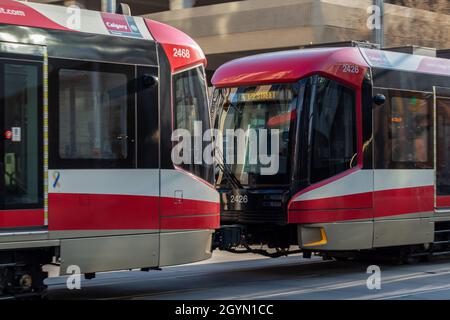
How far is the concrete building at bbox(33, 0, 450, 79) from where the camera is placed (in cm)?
2419

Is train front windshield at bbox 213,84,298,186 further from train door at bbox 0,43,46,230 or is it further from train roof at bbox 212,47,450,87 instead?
train door at bbox 0,43,46,230

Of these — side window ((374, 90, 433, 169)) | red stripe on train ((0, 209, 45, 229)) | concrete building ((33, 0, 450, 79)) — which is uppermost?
concrete building ((33, 0, 450, 79))

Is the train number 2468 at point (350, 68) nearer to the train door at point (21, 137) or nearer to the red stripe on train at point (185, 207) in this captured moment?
the red stripe on train at point (185, 207)

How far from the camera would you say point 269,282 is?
41.6ft

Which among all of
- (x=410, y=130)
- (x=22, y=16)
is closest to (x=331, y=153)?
(x=410, y=130)

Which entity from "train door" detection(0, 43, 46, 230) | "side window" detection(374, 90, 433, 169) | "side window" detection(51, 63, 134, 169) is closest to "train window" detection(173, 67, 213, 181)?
"side window" detection(51, 63, 134, 169)

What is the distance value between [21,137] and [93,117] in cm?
94

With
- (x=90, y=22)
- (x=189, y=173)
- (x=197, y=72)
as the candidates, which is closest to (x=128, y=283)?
(x=189, y=173)

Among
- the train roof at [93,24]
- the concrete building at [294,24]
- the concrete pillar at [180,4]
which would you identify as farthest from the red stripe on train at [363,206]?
the concrete pillar at [180,4]

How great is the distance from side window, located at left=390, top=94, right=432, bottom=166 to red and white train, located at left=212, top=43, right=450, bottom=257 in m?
0.02

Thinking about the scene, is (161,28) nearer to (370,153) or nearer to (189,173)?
(189,173)

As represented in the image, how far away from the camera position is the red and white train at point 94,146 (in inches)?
371

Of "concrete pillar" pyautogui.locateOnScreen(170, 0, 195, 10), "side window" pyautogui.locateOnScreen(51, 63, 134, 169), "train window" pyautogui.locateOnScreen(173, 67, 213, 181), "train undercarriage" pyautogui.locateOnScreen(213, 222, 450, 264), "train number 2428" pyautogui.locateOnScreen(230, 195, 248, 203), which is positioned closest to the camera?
"side window" pyautogui.locateOnScreen(51, 63, 134, 169)

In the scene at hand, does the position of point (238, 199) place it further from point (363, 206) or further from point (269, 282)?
point (363, 206)
